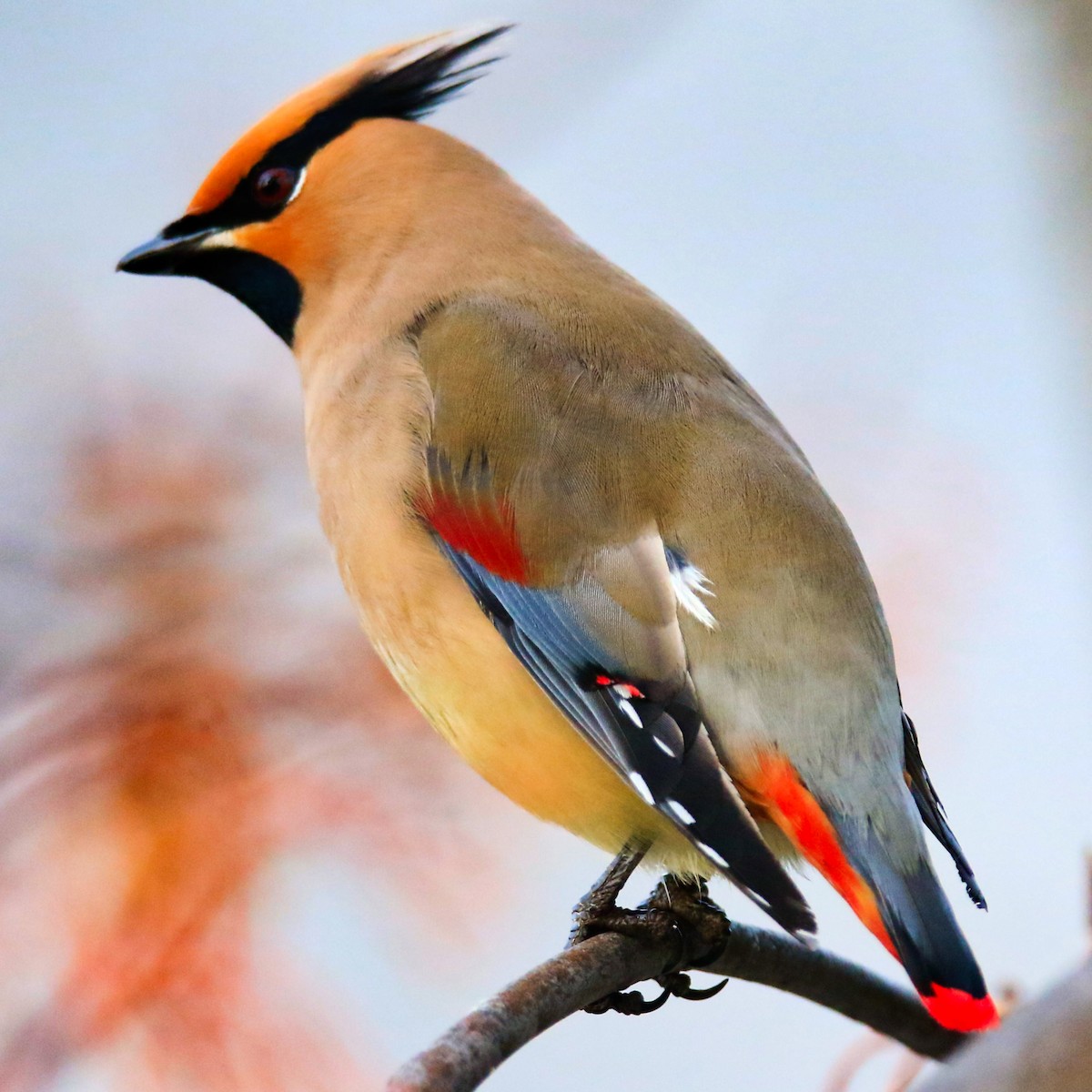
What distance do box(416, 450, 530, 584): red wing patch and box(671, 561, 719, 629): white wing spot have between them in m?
0.18

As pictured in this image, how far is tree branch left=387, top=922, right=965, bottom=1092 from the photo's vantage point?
1.30m

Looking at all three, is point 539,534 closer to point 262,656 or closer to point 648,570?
point 648,570

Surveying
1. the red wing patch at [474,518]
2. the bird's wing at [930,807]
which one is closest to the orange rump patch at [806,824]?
the bird's wing at [930,807]

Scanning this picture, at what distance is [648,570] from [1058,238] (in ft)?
2.05

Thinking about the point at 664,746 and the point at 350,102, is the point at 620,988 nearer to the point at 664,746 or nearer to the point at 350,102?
the point at 664,746

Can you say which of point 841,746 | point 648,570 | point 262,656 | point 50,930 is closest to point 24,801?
point 50,930

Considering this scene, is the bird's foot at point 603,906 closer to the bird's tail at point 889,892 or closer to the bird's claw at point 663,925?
the bird's claw at point 663,925

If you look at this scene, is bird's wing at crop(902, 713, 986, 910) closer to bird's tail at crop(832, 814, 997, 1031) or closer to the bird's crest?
bird's tail at crop(832, 814, 997, 1031)

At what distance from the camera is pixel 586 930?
6.44 feet

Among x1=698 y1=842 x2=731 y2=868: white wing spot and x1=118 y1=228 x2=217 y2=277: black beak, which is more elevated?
x1=118 y1=228 x2=217 y2=277: black beak

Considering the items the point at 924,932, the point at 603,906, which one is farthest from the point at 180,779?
the point at 924,932

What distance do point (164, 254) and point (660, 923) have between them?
111cm

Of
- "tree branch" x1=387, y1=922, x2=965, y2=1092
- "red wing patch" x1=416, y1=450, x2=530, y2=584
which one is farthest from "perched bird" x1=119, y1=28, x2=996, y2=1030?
"tree branch" x1=387, y1=922, x2=965, y2=1092

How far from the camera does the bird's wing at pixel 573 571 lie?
163 centimetres
